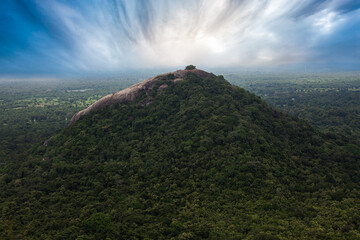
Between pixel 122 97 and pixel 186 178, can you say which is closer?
pixel 186 178

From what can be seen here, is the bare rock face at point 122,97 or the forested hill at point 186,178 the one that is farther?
the bare rock face at point 122,97

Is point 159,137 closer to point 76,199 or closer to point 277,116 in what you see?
point 76,199

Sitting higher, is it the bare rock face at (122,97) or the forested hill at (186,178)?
the bare rock face at (122,97)

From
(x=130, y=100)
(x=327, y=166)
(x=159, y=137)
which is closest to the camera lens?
(x=327, y=166)

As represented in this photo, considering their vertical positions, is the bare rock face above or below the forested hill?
above

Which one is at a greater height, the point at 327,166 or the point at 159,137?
the point at 159,137

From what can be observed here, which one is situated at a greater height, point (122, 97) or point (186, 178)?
point (122, 97)

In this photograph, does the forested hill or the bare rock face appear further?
the bare rock face

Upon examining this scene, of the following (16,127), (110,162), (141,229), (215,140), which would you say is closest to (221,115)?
(215,140)
